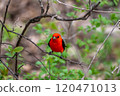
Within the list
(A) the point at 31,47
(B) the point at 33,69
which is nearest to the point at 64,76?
(B) the point at 33,69

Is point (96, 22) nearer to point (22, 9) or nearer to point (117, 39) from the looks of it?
point (117, 39)

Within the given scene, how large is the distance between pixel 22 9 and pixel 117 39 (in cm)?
363

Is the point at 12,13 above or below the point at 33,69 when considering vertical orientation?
above

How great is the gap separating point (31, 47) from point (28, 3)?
1.95 metres

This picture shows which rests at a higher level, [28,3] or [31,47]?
[28,3]

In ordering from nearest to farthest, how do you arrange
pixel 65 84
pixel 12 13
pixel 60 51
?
pixel 65 84
pixel 60 51
pixel 12 13

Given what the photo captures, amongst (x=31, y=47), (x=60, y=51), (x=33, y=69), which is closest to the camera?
(x=60, y=51)

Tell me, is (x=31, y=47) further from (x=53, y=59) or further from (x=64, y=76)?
(x=64, y=76)

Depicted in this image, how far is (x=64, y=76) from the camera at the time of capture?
3357mm

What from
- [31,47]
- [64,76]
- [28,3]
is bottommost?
[64,76]

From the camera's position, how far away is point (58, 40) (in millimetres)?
3865

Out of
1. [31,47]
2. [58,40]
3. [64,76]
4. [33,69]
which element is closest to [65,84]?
[64,76]

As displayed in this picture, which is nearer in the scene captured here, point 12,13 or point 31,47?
point 31,47

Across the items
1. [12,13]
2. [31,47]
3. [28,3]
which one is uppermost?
[28,3]
